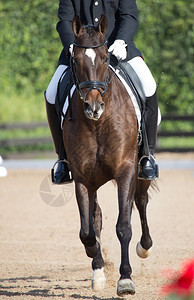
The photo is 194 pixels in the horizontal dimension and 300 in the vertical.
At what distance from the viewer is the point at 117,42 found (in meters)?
5.07

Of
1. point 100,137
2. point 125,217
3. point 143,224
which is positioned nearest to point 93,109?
point 100,137

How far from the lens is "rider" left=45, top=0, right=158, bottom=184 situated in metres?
5.21

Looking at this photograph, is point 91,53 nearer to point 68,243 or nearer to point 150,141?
point 150,141

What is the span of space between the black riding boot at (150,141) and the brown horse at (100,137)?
20.3 inches

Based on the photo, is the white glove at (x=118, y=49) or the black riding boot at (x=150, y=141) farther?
the black riding boot at (x=150, y=141)

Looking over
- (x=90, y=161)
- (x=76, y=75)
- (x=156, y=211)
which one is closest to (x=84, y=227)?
(x=90, y=161)

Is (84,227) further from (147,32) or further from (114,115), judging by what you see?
(147,32)

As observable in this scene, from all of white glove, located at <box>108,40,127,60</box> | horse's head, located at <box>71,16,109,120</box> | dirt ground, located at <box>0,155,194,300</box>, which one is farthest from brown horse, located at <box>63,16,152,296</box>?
dirt ground, located at <box>0,155,194,300</box>

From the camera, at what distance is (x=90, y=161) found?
4715mm

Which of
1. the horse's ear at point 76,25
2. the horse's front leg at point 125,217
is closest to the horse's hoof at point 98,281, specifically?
the horse's front leg at point 125,217

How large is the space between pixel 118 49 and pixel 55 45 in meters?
14.1

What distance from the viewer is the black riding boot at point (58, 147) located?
541cm

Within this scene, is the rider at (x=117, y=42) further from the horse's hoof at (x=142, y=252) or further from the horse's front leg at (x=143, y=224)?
the horse's hoof at (x=142, y=252)

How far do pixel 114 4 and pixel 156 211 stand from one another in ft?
17.0
